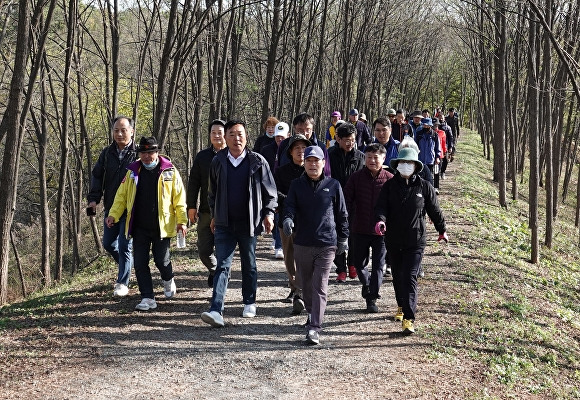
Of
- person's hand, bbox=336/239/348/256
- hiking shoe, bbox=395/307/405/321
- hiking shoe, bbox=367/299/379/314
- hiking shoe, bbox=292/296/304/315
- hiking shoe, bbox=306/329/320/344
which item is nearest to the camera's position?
hiking shoe, bbox=306/329/320/344

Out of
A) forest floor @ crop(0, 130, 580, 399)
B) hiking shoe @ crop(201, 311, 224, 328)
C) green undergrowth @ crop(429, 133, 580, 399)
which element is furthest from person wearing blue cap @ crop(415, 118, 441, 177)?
hiking shoe @ crop(201, 311, 224, 328)

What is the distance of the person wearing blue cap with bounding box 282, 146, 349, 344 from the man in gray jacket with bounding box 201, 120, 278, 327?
15.7 inches

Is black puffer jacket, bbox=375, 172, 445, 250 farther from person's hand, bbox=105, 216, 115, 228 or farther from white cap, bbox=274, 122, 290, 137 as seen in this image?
person's hand, bbox=105, 216, 115, 228

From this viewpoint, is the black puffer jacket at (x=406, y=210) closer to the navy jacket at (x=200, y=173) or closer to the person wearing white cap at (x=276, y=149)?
the navy jacket at (x=200, y=173)

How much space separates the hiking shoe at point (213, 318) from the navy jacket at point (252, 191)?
925mm

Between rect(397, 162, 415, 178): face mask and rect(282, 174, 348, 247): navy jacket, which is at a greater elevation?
rect(397, 162, 415, 178): face mask

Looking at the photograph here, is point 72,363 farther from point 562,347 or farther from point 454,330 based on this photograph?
point 562,347

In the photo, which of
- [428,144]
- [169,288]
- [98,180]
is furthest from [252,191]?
[428,144]

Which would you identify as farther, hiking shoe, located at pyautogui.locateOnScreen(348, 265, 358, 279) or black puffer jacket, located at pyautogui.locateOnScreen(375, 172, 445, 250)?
hiking shoe, located at pyautogui.locateOnScreen(348, 265, 358, 279)

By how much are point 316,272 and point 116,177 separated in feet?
9.63

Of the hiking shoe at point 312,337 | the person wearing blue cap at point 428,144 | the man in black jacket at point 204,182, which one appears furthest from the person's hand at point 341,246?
the person wearing blue cap at point 428,144

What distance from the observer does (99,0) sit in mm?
16812

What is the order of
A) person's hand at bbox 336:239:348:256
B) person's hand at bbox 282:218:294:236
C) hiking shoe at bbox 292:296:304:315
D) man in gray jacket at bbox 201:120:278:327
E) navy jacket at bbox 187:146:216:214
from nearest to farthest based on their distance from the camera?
1. person's hand at bbox 282:218:294:236
2. person's hand at bbox 336:239:348:256
3. man in gray jacket at bbox 201:120:278:327
4. hiking shoe at bbox 292:296:304:315
5. navy jacket at bbox 187:146:216:214

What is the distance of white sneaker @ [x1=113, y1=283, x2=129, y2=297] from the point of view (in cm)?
784
